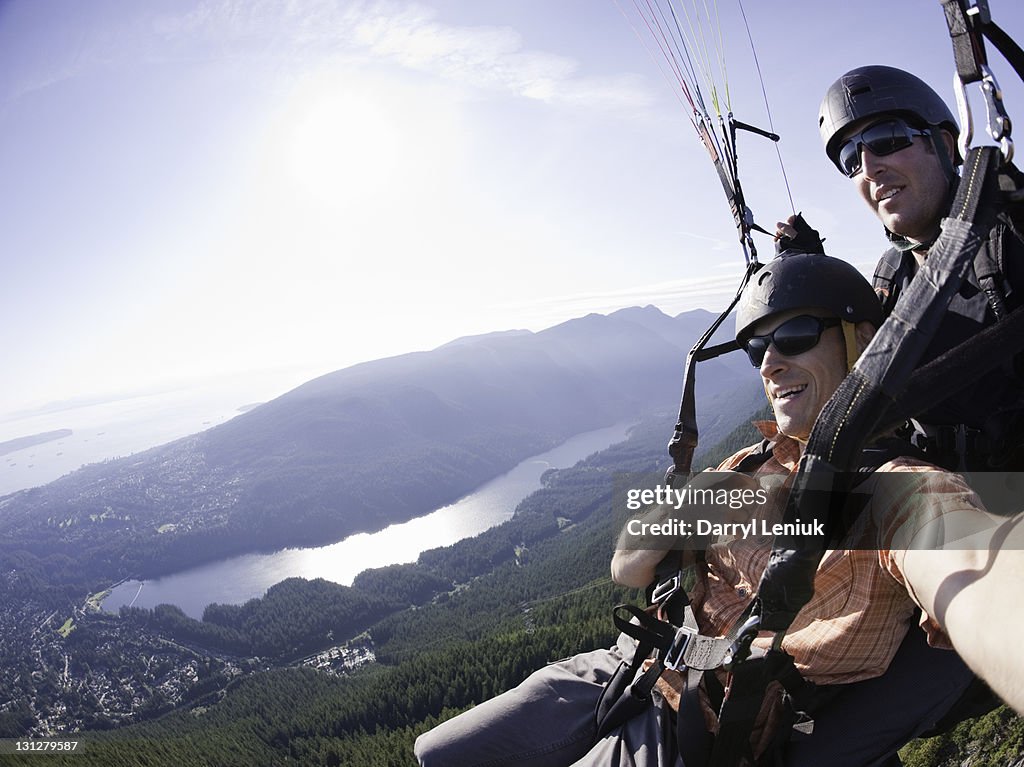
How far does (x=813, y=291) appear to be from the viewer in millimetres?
2518

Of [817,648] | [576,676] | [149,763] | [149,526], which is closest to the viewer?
[817,648]

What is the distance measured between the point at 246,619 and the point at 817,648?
11895 cm

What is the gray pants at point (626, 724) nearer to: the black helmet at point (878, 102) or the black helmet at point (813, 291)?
the black helmet at point (813, 291)

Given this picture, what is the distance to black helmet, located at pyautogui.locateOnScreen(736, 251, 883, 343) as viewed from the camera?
2490mm

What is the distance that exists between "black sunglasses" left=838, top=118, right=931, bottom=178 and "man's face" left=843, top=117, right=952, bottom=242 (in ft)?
0.10

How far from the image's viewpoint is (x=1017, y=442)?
2.61m

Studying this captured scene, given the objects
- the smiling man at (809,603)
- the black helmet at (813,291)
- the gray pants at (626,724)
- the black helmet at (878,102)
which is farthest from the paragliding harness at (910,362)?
the black helmet at (878,102)

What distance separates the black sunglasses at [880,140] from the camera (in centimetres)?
307

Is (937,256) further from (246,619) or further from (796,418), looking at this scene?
(246,619)

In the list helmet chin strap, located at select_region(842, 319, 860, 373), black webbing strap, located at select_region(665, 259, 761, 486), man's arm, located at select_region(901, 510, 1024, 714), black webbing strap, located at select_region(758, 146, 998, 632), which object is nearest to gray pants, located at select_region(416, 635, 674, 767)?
black webbing strap, located at select_region(665, 259, 761, 486)

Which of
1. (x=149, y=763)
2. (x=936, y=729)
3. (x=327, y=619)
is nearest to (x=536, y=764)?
(x=936, y=729)

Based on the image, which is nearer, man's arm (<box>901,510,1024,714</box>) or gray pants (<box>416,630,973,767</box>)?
man's arm (<box>901,510,1024,714</box>)

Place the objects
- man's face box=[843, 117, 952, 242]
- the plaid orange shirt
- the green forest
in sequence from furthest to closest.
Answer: the green forest < man's face box=[843, 117, 952, 242] < the plaid orange shirt

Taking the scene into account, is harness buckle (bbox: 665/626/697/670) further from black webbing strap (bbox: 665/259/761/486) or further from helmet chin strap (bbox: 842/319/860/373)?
helmet chin strap (bbox: 842/319/860/373)
